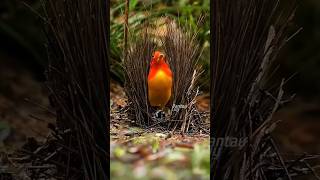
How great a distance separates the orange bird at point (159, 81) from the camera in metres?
2.33

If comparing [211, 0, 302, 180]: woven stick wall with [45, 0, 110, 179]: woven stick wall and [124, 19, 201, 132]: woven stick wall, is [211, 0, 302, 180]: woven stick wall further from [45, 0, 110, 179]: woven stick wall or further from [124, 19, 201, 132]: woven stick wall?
[45, 0, 110, 179]: woven stick wall

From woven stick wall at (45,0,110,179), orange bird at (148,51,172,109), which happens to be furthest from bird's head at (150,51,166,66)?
woven stick wall at (45,0,110,179)

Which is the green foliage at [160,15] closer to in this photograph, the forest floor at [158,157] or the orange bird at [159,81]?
the orange bird at [159,81]

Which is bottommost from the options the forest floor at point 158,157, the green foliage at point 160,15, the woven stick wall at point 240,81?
the forest floor at point 158,157

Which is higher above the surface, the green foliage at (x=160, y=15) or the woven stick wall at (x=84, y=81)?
the green foliage at (x=160, y=15)

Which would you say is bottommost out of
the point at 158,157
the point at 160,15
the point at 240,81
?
the point at 158,157

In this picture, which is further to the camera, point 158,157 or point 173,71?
point 173,71

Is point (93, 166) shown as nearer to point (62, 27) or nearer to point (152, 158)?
point (152, 158)

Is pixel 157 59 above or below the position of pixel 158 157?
above

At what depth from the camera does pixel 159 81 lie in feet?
7.66

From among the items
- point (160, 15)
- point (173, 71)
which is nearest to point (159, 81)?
point (173, 71)

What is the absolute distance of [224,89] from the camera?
227cm

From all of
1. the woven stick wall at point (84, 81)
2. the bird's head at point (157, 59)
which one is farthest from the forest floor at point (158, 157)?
the bird's head at point (157, 59)

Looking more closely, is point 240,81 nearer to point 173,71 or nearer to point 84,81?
point 173,71
